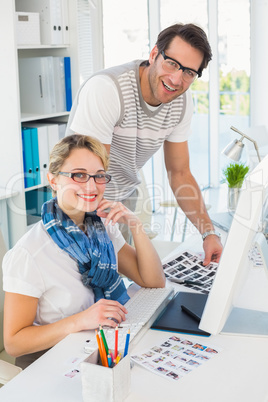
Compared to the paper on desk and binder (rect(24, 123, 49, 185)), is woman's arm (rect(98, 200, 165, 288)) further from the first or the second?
binder (rect(24, 123, 49, 185))

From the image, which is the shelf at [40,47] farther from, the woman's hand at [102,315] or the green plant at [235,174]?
the woman's hand at [102,315]

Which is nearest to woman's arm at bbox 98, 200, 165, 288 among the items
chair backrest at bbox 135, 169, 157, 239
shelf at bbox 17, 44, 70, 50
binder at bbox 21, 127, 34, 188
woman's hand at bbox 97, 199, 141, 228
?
woman's hand at bbox 97, 199, 141, 228

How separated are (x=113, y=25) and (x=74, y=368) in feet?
12.0

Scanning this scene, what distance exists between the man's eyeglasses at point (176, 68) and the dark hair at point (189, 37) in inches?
1.3

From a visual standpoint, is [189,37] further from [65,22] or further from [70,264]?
[65,22]

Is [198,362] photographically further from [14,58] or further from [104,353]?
[14,58]

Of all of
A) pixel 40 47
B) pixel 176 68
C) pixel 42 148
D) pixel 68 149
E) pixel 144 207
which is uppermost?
pixel 40 47

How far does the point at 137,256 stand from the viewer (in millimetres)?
1677

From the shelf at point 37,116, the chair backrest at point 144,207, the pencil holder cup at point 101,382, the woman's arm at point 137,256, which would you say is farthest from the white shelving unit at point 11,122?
the pencil holder cup at point 101,382

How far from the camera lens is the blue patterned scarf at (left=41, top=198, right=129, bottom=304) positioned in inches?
58.0

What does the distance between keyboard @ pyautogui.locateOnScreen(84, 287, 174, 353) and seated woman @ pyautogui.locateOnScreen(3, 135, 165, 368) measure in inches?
1.2

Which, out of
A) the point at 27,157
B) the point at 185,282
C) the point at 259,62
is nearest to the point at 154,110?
the point at 185,282

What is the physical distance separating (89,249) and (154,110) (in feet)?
2.17

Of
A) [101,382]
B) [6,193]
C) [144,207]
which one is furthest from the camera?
[144,207]
